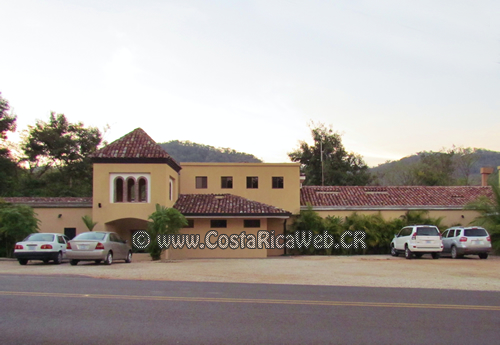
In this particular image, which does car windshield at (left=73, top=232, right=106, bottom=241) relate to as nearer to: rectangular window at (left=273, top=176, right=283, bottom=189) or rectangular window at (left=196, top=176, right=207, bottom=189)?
rectangular window at (left=196, top=176, right=207, bottom=189)

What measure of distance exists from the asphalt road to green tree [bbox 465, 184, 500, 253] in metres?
19.1

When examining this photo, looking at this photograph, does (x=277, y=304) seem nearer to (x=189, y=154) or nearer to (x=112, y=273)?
(x=112, y=273)

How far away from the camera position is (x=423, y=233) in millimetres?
25594

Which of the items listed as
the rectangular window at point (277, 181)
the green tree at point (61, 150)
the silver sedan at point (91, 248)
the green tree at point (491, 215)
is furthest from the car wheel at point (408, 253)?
the green tree at point (61, 150)

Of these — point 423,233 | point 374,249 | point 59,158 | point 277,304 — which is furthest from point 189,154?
point 277,304

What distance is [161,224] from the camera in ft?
86.5

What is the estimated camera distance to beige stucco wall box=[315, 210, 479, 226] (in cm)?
3431

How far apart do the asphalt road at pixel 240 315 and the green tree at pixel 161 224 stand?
13502 mm

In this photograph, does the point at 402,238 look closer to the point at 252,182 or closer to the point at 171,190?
the point at 252,182

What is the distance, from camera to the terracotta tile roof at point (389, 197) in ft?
114

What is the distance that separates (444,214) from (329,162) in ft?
74.5

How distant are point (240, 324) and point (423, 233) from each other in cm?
1938

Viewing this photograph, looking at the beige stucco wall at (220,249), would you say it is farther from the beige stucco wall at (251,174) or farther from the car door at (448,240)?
the car door at (448,240)

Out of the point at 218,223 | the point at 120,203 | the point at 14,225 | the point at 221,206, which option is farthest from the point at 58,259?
the point at 221,206
